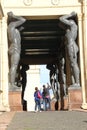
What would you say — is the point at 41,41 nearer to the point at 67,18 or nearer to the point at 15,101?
the point at 67,18

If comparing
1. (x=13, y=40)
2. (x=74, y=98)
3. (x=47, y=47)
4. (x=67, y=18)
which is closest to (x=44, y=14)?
(x=67, y=18)

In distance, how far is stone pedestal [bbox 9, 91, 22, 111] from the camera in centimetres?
2439

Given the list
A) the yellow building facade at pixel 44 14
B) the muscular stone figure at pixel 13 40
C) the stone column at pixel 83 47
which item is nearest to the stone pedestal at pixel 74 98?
the yellow building facade at pixel 44 14

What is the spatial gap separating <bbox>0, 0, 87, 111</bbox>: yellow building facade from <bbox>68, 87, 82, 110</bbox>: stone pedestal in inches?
14.6

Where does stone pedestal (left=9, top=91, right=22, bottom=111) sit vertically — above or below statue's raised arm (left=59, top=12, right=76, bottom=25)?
below

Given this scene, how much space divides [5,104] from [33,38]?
8.80 metres

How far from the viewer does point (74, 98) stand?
2431cm

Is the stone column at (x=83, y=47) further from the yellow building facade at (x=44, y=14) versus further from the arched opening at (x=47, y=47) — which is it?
the arched opening at (x=47, y=47)

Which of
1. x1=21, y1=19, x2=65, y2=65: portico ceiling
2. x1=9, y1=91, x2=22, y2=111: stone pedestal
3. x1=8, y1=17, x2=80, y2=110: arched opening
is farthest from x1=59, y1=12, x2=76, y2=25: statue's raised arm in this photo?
x1=9, y1=91, x2=22, y2=111: stone pedestal

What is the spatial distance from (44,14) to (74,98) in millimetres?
4817

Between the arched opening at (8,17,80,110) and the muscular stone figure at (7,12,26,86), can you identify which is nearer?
the muscular stone figure at (7,12,26,86)

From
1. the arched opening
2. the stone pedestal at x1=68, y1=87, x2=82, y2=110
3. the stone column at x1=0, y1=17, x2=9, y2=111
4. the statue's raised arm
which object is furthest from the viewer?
the arched opening

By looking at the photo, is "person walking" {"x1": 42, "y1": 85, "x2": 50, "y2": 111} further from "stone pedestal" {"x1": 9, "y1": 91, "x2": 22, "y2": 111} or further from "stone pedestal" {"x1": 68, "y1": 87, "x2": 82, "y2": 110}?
"stone pedestal" {"x1": 9, "y1": 91, "x2": 22, "y2": 111}

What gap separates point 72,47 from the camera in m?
25.0
